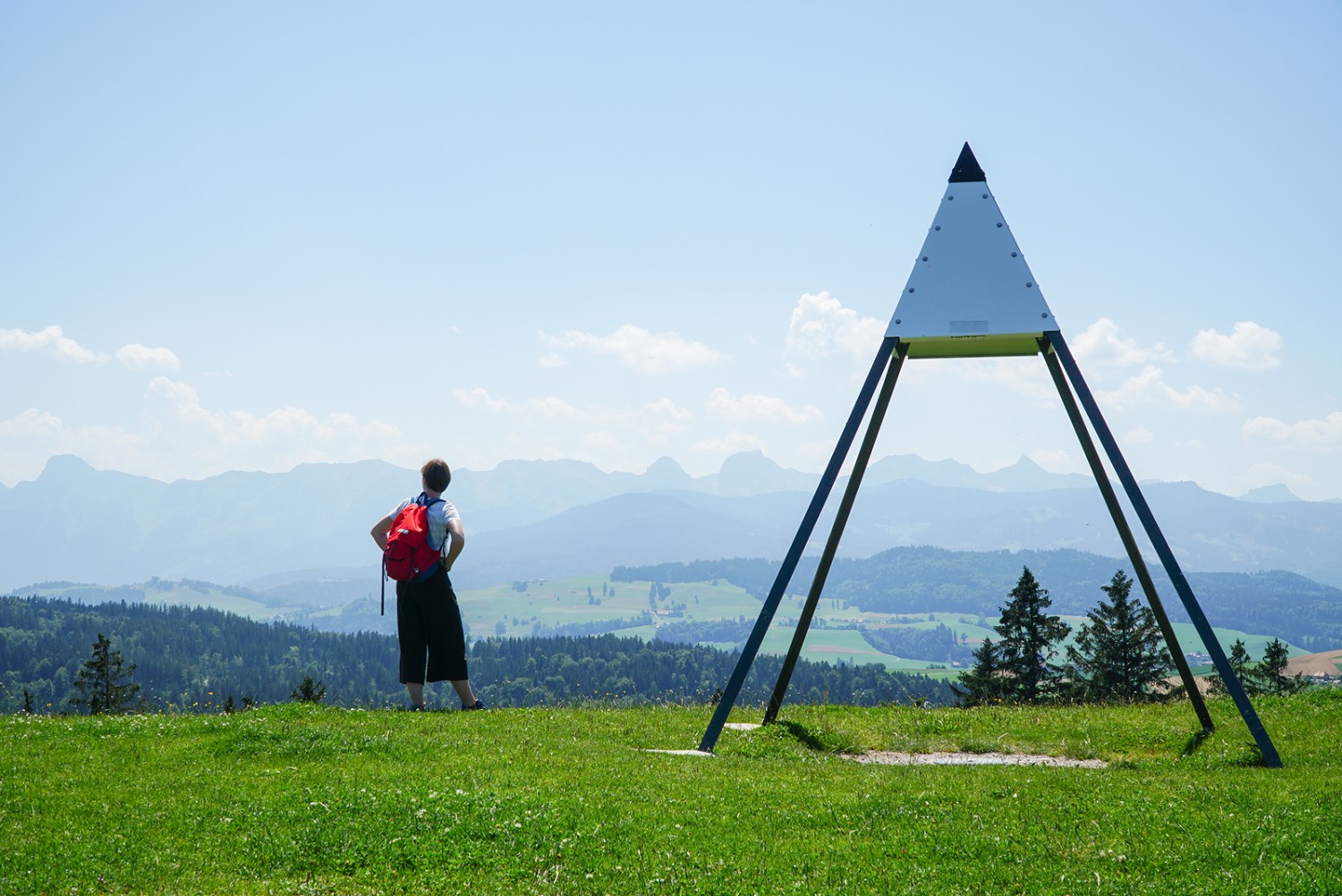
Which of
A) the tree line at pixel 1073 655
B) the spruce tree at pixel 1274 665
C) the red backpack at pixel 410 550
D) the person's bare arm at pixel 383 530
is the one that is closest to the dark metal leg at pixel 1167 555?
the red backpack at pixel 410 550

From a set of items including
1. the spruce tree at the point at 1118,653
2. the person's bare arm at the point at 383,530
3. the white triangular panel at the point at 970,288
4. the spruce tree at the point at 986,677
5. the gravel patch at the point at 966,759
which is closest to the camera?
the gravel patch at the point at 966,759

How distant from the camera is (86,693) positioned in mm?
62031

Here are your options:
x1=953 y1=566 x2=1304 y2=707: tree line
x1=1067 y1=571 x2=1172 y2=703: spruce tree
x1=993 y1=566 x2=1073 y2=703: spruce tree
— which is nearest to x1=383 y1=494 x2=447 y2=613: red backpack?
x1=953 y1=566 x2=1304 y2=707: tree line

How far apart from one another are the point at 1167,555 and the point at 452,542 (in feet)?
30.2

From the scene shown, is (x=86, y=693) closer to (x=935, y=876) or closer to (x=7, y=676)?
(x=935, y=876)

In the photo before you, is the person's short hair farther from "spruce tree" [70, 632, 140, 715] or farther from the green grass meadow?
"spruce tree" [70, 632, 140, 715]

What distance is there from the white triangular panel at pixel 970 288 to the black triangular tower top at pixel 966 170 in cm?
6

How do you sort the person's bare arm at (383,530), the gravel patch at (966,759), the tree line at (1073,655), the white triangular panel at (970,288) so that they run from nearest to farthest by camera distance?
the gravel patch at (966,759)
the white triangular panel at (970,288)
the person's bare arm at (383,530)
the tree line at (1073,655)

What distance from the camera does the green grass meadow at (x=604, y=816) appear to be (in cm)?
725

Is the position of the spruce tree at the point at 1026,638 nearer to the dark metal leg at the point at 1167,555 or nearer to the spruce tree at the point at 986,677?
the spruce tree at the point at 986,677

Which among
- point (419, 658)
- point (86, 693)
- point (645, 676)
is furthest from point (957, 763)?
point (645, 676)

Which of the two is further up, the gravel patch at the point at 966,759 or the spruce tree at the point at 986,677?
the gravel patch at the point at 966,759

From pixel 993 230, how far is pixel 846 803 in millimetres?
7939

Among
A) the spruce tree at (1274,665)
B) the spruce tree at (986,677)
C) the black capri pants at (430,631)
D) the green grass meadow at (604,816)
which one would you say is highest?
the black capri pants at (430,631)
